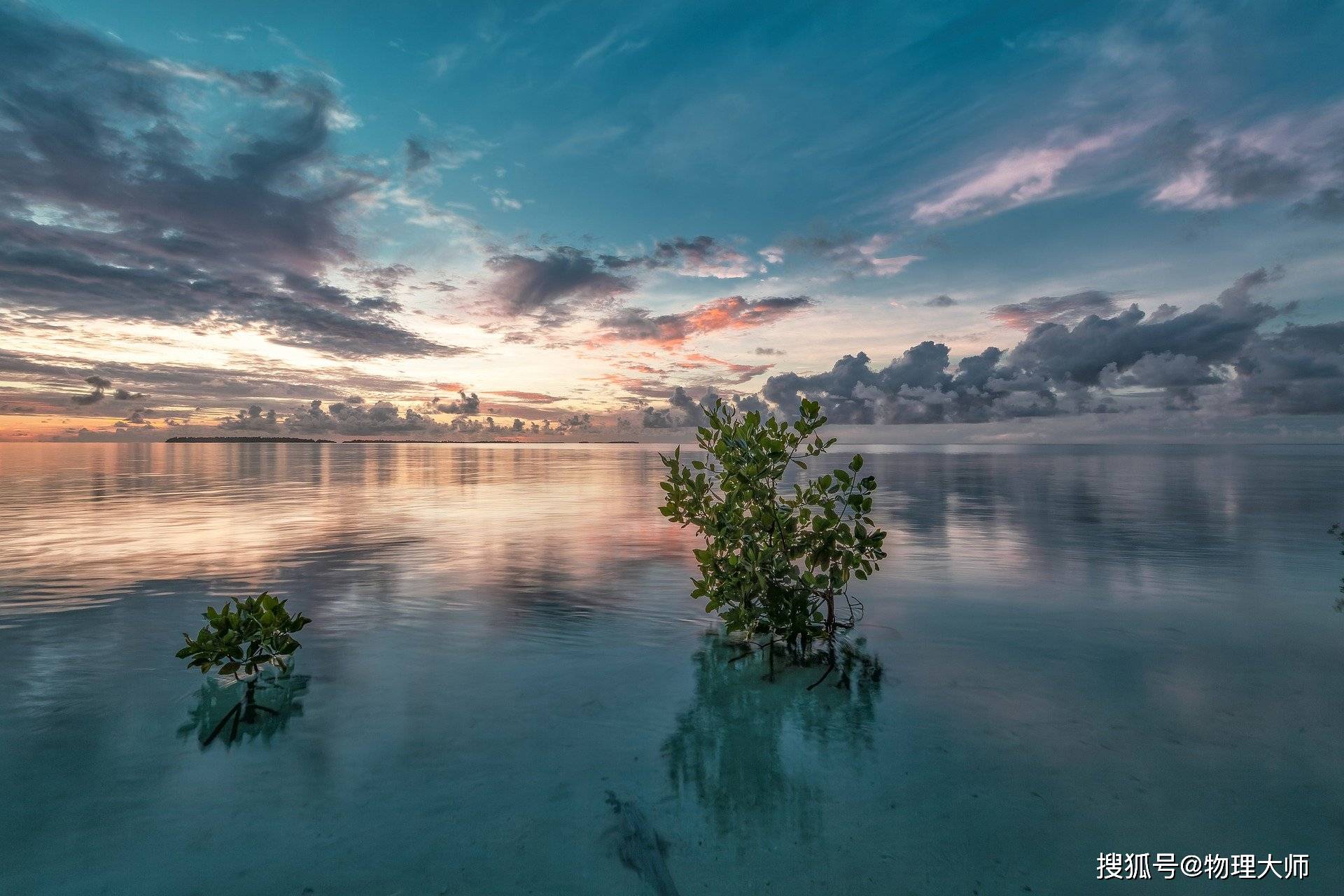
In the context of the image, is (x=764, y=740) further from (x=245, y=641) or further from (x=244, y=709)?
(x=245, y=641)

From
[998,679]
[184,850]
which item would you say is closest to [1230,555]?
[998,679]

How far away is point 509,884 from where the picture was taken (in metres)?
5.62

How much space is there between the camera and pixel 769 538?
11.9 metres

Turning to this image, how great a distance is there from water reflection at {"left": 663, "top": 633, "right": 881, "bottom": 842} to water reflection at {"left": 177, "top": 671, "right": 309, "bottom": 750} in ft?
17.3

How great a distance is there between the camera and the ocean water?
591cm

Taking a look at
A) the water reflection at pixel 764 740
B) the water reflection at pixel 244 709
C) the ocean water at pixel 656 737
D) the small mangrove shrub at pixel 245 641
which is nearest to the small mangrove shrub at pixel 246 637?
the small mangrove shrub at pixel 245 641

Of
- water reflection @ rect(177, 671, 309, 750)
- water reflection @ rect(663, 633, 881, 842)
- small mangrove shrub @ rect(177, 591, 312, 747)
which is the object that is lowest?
water reflection @ rect(663, 633, 881, 842)

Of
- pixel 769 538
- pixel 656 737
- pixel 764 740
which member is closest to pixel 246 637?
pixel 656 737

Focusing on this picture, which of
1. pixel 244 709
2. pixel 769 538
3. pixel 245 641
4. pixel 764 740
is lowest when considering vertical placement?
pixel 764 740

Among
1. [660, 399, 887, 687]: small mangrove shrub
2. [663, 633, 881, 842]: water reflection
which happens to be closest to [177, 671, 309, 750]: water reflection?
[663, 633, 881, 842]: water reflection

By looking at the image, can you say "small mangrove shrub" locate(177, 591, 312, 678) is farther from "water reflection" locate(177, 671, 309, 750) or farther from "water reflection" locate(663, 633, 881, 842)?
"water reflection" locate(663, 633, 881, 842)

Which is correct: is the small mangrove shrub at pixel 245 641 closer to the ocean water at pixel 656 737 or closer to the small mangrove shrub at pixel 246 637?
the small mangrove shrub at pixel 246 637

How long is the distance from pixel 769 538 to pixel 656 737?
4.64 meters

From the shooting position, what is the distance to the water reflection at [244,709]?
8.19 metres
